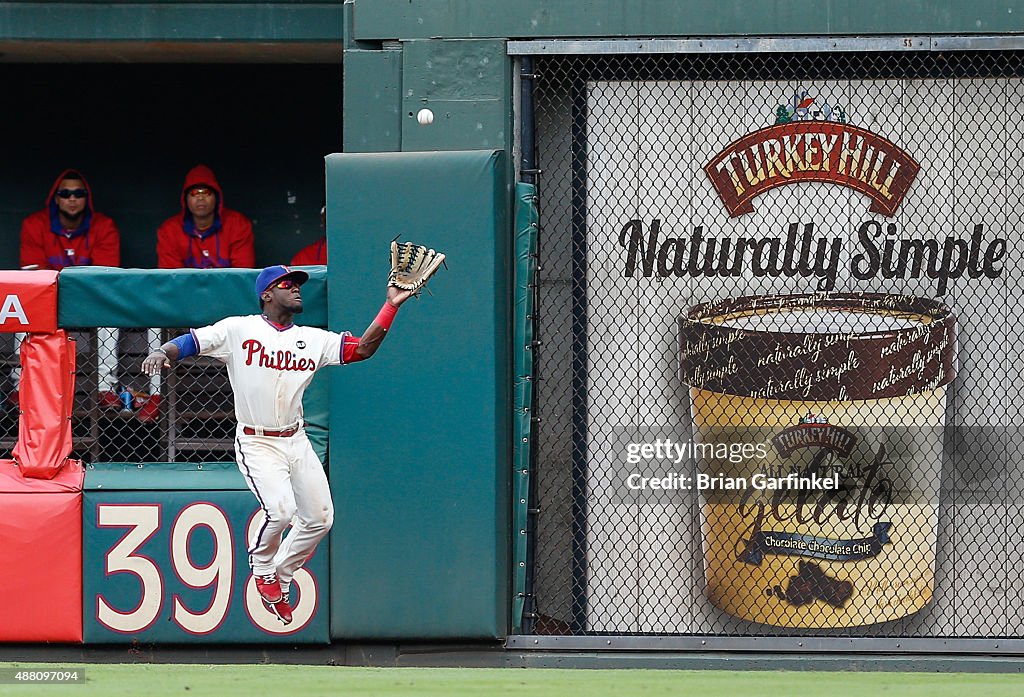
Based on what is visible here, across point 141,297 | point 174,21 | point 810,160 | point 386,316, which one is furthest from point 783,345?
point 174,21

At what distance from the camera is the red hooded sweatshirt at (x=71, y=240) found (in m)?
8.89

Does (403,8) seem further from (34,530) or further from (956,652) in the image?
(956,652)

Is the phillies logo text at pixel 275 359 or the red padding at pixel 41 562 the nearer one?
the phillies logo text at pixel 275 359

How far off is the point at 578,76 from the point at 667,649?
2812mm

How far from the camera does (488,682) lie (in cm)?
552

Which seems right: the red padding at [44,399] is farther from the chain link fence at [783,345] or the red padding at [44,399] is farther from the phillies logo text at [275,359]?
the chain link fence at [783,345]

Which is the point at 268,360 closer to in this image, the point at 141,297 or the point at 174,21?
the point at 141,297

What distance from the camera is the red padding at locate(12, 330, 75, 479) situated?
5934mm

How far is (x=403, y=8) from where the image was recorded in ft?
20.3

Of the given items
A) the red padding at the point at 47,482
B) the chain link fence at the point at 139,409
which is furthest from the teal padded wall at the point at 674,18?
the red padding at the point at 47,482

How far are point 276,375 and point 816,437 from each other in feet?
8.42

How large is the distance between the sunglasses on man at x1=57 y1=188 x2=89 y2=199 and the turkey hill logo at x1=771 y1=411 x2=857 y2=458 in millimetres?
5260

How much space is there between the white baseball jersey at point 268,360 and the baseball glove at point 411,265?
0.35m

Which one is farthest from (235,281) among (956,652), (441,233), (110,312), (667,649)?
(956,652)
